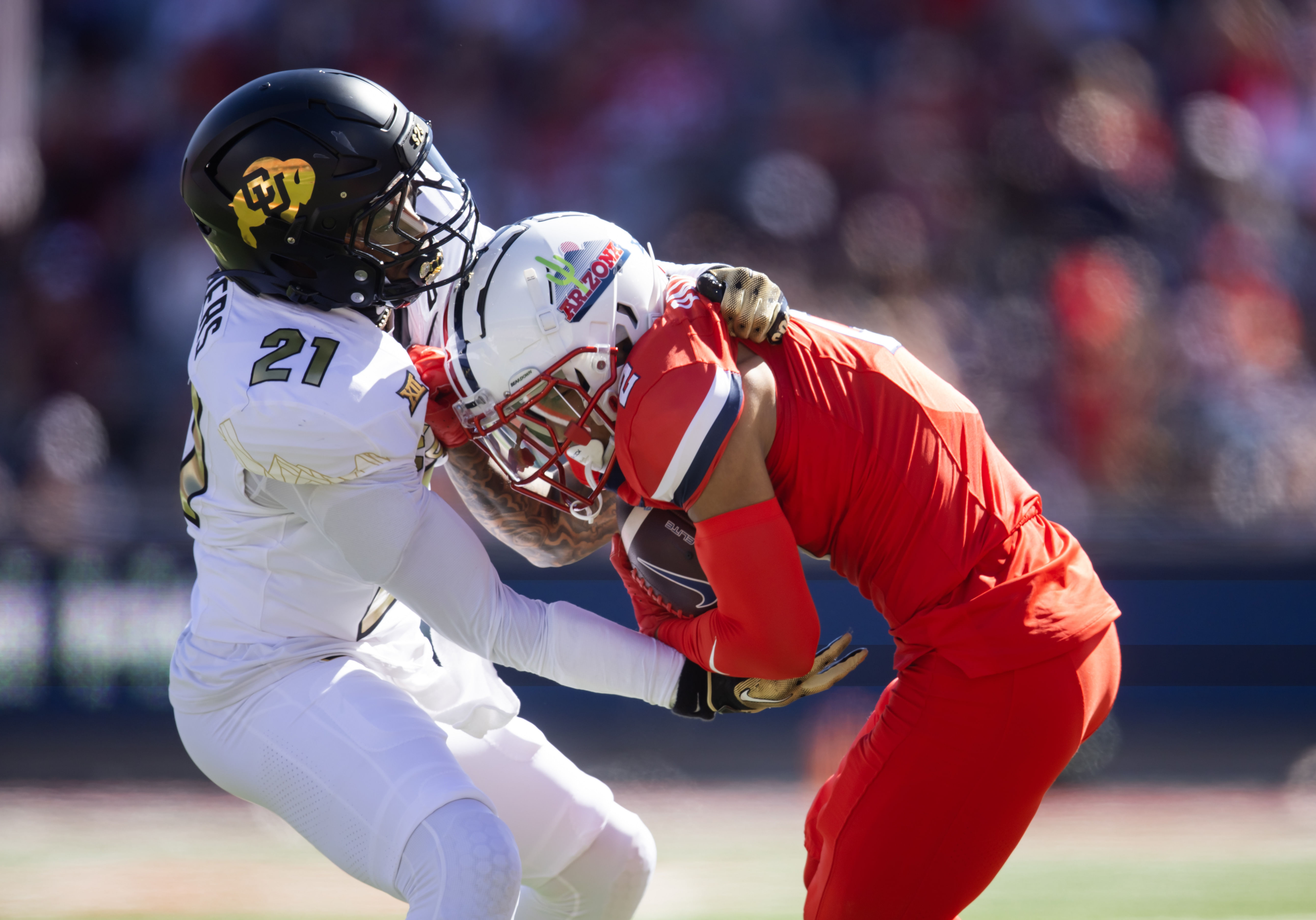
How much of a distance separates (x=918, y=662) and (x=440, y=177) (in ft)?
4.19

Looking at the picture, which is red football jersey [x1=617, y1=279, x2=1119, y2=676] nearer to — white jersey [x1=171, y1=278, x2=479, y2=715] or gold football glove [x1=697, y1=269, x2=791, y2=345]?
gold football glove [x1=697, y1=269, x2=791, y2=345]

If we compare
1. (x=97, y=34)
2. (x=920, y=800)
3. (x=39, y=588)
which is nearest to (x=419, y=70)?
(x=97, y=34)

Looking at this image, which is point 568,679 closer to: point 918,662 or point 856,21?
point 918,662

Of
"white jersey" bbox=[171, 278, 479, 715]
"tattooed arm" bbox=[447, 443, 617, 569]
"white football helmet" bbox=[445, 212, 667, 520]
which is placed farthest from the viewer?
"tattooed arm" bbox=[447, 443, 617, 569]

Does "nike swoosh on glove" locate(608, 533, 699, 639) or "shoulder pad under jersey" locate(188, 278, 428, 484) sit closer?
"shoulder pad under jersey" locate(188, 278, 428, 484)

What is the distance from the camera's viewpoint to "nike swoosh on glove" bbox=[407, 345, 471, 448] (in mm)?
2580

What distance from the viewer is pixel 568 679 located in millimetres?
2422

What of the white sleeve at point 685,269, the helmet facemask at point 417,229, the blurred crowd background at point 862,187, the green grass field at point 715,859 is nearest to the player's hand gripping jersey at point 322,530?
the helmet facemask at point 417,229

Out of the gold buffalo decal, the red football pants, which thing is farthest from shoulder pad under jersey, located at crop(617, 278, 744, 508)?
the gold buffalo decal

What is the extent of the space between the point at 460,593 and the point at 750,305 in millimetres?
704

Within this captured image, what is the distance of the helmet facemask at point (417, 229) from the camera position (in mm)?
2492

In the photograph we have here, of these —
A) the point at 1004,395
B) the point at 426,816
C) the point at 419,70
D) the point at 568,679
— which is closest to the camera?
the point at 426,816

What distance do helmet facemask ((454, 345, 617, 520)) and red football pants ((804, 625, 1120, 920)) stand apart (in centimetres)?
69

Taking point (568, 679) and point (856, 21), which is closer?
point (568, 679)
